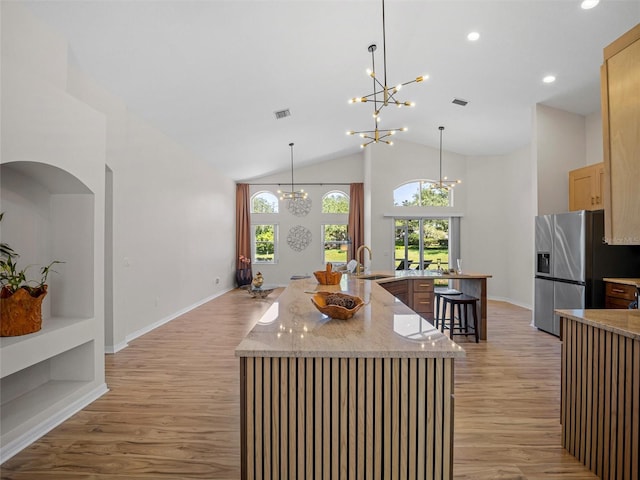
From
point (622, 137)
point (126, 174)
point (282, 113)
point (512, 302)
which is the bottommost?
point (512, 302)

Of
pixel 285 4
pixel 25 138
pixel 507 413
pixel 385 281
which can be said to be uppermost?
pixel 285 4

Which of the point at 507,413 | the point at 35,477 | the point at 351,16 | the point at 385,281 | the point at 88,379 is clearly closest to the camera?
the point at 35,477

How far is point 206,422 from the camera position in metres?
2.47

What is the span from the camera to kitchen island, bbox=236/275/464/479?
1.38 m

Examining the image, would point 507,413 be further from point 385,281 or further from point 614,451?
point 385,281

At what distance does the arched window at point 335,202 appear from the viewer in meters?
9.88

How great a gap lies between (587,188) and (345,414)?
5162 mm

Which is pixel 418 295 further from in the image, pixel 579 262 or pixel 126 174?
pixel 126 174

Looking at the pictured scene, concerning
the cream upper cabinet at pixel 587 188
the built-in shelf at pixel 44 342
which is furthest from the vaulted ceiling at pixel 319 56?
the built-in shelf at pixel 44 342

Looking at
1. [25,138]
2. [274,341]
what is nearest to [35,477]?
[274,341]

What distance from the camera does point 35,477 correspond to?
189 centimetres

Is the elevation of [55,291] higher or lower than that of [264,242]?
lower

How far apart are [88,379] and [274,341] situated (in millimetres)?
2250

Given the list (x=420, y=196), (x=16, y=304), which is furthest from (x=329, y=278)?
(x=420, y=196)
